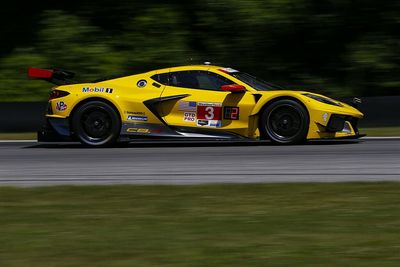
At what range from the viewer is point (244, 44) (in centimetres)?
1831

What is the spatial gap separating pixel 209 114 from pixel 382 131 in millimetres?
3985

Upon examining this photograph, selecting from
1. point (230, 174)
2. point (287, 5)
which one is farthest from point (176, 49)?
point (230, 174)

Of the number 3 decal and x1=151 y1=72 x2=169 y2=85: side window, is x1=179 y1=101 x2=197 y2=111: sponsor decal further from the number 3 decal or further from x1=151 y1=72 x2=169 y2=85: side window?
x1=151 y1=72 x2=169 y2=85: side window

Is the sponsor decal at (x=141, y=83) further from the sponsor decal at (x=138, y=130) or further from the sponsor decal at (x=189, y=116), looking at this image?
the sponsor decal at (x=189, y=116)

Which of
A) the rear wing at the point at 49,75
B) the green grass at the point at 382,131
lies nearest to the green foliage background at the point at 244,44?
the green grass at the point at 382,131

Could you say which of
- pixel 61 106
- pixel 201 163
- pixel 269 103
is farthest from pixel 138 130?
pixel 201 163

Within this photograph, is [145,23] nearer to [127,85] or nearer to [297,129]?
[127,85]

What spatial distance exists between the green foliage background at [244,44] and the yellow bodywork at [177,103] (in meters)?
5.39

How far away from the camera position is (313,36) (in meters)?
18.5

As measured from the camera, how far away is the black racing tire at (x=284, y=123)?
12000mm

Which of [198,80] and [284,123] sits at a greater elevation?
[198,80]

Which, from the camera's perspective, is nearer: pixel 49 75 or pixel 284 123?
pixel 284 123

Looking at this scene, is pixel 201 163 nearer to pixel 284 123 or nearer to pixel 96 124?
pixel 284 123

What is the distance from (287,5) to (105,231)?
43.0ft
